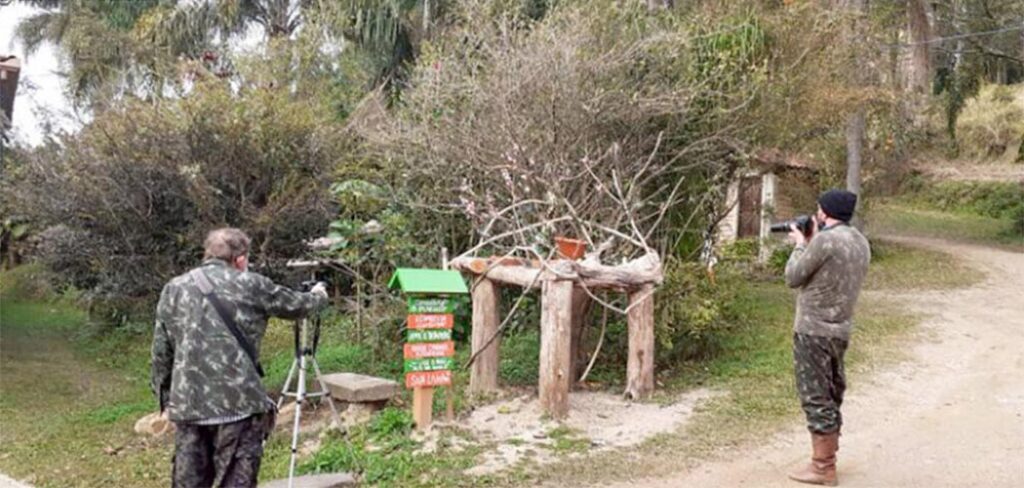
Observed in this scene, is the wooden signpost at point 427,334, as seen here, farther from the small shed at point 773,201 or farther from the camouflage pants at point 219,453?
the small shed at point 773,201

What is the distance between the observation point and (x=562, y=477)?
5945 mm

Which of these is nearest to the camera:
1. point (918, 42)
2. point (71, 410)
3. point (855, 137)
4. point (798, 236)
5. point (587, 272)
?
point (798, 236)

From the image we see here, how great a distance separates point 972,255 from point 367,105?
13361mm

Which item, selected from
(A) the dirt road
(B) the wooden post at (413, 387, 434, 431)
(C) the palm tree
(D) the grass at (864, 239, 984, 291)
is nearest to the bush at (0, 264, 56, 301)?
(C) the palm tree

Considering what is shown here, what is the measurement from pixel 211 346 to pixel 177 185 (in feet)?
13.7

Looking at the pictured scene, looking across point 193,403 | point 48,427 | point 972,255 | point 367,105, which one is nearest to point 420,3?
point 367,105

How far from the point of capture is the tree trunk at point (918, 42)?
63.4 ft

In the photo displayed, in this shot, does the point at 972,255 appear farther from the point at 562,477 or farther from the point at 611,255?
the point at 562,477

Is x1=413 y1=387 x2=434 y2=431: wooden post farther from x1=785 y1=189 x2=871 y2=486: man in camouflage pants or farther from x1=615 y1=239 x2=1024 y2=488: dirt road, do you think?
x1=785 y1=189 x2=871 y2=486: man in camouflage pants

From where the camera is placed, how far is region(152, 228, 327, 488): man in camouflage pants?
4.39 m

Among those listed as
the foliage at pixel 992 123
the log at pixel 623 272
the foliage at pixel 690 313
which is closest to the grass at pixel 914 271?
the foliage at pixel 690 313

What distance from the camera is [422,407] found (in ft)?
22.1

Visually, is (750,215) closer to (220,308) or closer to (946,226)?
(946,226)

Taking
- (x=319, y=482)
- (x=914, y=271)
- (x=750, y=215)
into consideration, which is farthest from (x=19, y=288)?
(x=914, y=271)
